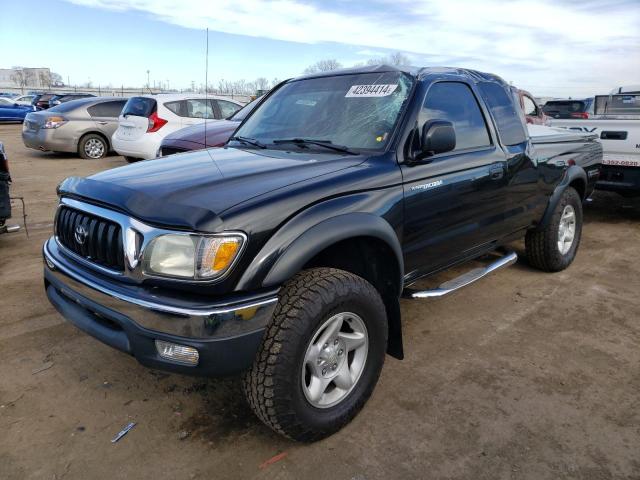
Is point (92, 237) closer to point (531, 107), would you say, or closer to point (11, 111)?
point (531, 107)

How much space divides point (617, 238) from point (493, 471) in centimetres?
511

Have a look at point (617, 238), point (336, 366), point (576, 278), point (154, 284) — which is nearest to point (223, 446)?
point (336, 366)

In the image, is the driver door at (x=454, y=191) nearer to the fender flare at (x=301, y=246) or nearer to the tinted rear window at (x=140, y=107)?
the fender flare at (x=301, y=246)

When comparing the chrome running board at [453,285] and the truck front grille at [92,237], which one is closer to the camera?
the truck front grille at [92,237]

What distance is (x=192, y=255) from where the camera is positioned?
2.16 m

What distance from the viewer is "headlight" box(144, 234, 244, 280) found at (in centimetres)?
213

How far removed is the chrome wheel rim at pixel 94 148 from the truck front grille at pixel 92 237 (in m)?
11.0

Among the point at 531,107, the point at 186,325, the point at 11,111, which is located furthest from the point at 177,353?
the point at 11,111

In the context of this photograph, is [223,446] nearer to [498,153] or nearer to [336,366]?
[336,366]

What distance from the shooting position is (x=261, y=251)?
7.24 ft

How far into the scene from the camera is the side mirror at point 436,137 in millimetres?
2949

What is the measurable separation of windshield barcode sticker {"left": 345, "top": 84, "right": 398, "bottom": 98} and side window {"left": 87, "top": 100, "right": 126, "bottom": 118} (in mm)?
11204

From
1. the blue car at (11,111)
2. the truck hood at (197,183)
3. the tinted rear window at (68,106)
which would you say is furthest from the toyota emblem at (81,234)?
the blue car at (11,111)

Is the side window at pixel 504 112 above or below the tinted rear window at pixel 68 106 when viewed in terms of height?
below
